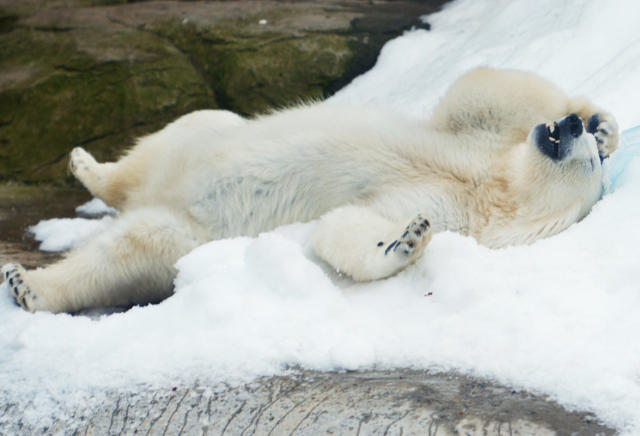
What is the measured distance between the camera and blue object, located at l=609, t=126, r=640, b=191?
2664mm

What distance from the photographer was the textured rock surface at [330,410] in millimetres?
1430

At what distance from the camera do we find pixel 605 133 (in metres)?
2.56

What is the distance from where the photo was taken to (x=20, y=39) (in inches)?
218

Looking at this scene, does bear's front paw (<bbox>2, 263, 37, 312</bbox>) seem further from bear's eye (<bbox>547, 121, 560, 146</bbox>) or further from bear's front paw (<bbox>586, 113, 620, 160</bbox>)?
bear's front paw (<bbox>586, 113, 620, 160</bbox>)

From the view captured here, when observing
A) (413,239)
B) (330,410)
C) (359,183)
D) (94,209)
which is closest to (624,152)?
(359,183)

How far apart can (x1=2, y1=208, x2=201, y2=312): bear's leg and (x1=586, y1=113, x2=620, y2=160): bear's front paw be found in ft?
5.33

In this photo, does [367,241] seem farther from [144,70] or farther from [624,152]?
[144,70]

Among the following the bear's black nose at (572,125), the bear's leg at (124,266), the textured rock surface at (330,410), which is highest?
the bear's black nose at (572,125)

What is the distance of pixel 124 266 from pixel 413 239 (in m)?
1.21

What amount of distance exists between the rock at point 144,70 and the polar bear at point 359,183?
246 centimetres

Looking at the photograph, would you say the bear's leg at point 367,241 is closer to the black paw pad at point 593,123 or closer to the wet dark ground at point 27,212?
the black paw pad at point 593,123

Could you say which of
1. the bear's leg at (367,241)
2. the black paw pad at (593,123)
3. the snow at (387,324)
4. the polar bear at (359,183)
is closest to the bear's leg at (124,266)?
the polar bear at (359,183)

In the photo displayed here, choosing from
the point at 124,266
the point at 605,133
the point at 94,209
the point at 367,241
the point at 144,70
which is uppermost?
the point at 605,133

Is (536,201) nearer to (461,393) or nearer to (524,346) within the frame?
(524,346)
